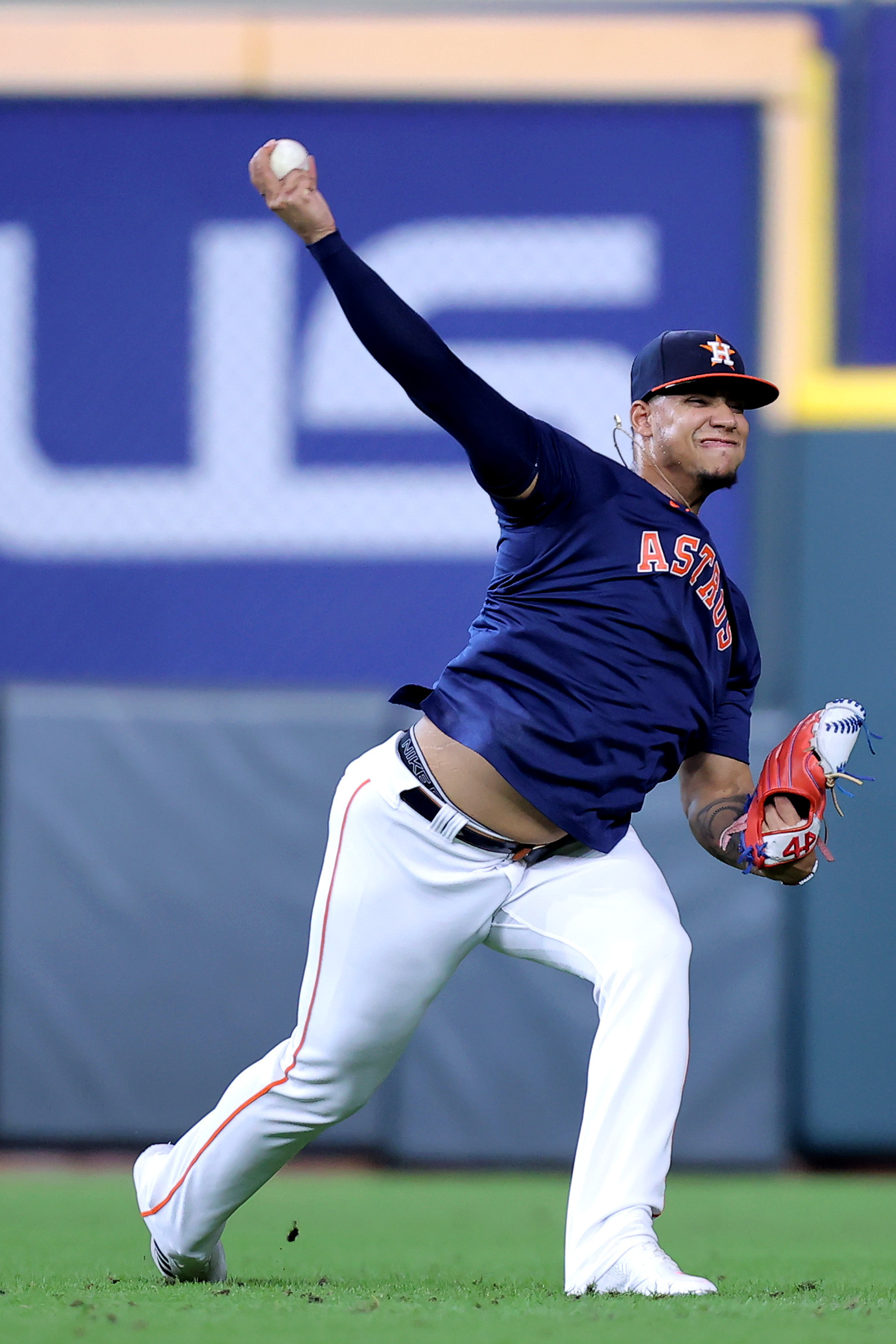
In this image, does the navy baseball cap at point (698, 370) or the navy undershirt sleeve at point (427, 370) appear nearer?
the navy undershirt sleeve at point (427, 370)

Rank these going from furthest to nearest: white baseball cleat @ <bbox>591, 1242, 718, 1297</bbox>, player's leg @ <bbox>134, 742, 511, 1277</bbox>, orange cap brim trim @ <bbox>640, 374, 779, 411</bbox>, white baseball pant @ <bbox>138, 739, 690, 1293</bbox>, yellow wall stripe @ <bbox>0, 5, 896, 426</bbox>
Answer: yellow wall stripe @ <bbox>0, 5, 896, 426</bbox>
orange cap brim trim @ <bbox>640, 374, 779, 411</bbox>
player's leg @ <bbox>134, 742, 511, 1277</bbox>
white baseball pant @ <bbox>138, 739, 690, 1293</bbox>
white baseball cleat @ <bbox>591, 1242, 718, 1297</bbox>

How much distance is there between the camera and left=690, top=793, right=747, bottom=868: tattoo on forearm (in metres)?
2.67

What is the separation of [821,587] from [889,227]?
6.54ft

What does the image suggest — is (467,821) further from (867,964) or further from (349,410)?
(349,410)

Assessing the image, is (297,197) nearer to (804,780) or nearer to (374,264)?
(804,780)

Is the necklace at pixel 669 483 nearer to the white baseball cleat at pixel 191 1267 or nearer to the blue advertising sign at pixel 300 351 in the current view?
the white baseball cleat at pixel 191 1267

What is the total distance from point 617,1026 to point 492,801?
39 centimetres

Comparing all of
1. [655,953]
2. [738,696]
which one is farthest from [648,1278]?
[738,696]

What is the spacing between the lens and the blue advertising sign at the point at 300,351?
6.00 m

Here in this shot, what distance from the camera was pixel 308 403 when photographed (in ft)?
19.9

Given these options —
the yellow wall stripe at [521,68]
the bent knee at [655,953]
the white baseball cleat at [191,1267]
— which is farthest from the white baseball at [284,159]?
the yellow wall stripe at [521,68]

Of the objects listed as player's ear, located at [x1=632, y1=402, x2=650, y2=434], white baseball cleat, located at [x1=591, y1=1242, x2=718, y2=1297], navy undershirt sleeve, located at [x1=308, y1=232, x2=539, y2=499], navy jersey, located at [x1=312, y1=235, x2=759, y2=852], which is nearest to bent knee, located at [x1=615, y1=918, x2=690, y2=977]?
navy jersey, located at [x1=312, y1=235, x2=759, y2=852]

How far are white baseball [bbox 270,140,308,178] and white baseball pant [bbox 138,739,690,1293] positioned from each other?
93cm

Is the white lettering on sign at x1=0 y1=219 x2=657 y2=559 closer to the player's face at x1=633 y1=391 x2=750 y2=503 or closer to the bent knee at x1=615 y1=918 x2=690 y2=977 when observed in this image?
the player's face at x1=633 y1=391 x2=750 y2=503
